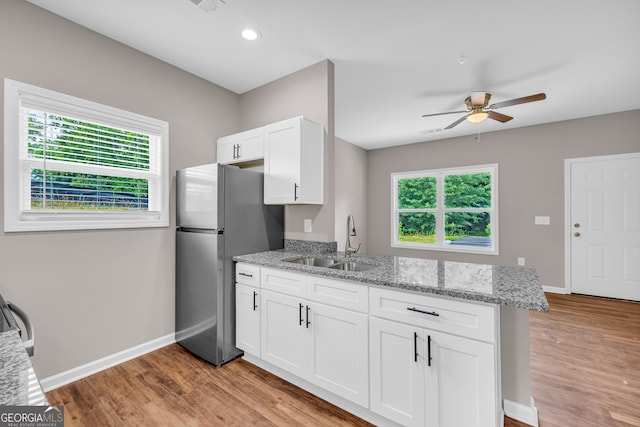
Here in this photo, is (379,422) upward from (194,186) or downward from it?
downward

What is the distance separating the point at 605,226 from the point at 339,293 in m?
4.55

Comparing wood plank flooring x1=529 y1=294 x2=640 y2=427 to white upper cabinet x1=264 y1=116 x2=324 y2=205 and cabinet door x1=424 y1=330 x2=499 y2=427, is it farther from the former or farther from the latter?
white upper cabinet x1=264 y1=116 x2=324 y2=205

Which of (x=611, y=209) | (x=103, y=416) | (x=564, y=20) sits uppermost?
(x=564, y=20)

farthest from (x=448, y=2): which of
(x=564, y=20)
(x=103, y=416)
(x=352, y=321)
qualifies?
(x=103, y=416)

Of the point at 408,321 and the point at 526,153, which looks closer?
the point at 408,321

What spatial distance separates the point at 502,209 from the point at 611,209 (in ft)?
4.29

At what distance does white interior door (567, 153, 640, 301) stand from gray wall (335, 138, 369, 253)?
3.43 m

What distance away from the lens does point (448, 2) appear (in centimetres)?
197

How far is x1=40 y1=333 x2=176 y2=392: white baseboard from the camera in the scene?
2.03 m

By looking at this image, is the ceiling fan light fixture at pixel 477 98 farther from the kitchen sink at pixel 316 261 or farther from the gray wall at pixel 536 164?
the kitchen sink at pixel 316 261

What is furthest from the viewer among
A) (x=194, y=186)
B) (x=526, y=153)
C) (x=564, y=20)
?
(x=526, y=153)

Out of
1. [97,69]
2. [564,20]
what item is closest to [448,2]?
[564,20]

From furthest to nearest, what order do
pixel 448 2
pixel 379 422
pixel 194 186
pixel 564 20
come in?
pixel 194 186, pixel 564 20, pixel 448 2, pixel 379 422

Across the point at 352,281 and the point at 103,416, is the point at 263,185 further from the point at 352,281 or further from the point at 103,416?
the point at 103,416
